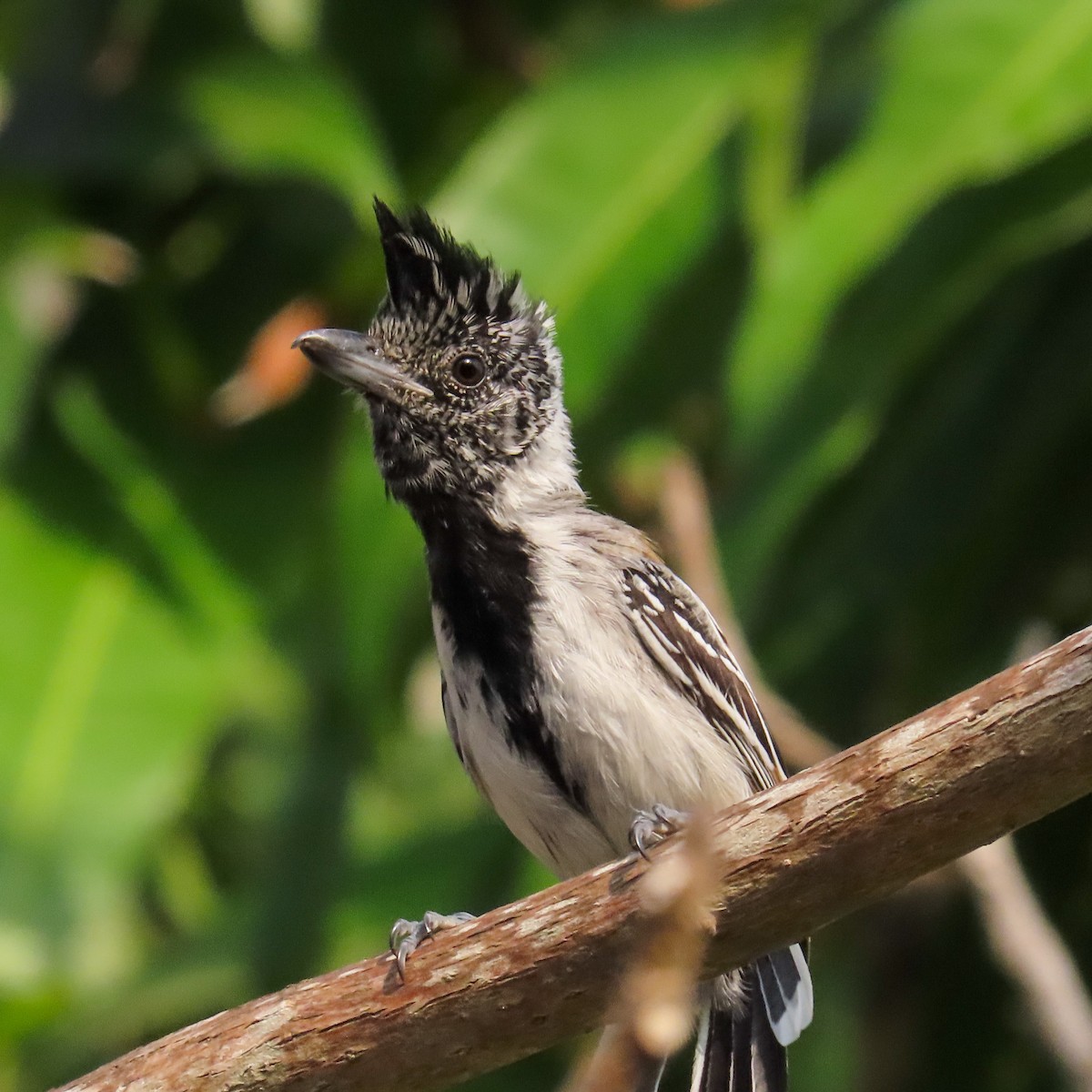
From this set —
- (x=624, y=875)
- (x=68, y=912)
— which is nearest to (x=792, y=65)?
(x=624, y=875)

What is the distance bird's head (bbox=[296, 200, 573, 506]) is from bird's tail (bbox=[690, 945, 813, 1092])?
118 cm

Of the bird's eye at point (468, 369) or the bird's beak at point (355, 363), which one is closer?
the bird's beak at point (355, 363)

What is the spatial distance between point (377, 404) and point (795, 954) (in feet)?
4.98

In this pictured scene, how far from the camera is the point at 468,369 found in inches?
166

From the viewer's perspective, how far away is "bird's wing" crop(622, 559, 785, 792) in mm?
3830

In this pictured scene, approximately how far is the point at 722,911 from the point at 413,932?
65 centimetres

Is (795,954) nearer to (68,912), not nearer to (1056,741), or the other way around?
(1056,741)

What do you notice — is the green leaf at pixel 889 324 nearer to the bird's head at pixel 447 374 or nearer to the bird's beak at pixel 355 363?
the bird's head at pixel 447 374

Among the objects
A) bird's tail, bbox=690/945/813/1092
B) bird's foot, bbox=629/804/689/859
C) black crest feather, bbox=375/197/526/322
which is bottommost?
bird's tail, bbox=690/945/813/1092

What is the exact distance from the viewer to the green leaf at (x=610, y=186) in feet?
15.2

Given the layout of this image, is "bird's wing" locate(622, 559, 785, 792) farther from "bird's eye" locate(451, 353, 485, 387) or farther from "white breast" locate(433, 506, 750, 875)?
"bird's eye" locate(451, 353, 485, 387)

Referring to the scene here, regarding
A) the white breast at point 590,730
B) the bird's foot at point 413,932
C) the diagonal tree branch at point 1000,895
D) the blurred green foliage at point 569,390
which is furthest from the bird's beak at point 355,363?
→ the bird's foot at point 413,932

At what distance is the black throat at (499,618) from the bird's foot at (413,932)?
467mm

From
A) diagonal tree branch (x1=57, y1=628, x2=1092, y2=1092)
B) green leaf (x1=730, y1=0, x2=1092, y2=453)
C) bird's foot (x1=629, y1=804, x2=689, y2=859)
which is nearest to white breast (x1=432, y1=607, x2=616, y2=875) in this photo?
bird's foot (x1=629, y1=804, x2=689, y2=859)
